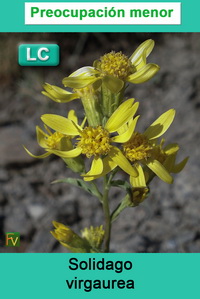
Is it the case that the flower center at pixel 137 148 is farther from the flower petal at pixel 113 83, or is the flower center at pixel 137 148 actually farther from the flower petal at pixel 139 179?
the flower petal at pixel 113 83

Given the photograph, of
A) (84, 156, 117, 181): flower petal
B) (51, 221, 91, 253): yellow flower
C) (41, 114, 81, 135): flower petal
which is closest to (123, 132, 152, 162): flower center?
(84, 156, 117, 181): flower petal

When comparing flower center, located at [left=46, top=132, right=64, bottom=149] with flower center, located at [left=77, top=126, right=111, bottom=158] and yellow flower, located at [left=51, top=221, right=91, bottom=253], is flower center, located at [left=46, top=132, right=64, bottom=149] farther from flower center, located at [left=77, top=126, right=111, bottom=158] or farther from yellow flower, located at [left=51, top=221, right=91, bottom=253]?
yellow flower, located at [left=51, top=221, right=91, bottom=253]

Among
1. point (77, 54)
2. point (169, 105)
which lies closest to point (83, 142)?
point (169, 105)

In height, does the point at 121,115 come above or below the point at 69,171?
below

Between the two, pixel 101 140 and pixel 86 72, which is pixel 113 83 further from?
pixel 101 140

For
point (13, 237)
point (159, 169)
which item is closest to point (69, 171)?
point (13, 237)

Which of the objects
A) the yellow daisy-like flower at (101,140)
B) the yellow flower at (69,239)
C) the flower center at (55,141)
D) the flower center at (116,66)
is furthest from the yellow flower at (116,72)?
the yellow flower at (69,239)
